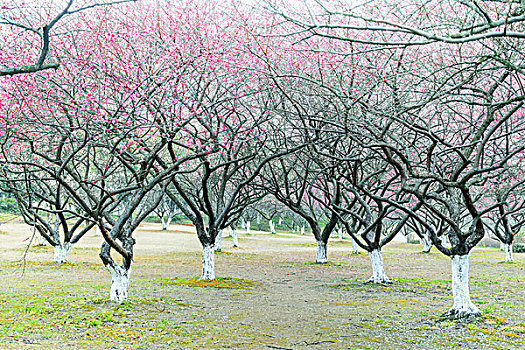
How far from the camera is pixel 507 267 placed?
22.0 metres

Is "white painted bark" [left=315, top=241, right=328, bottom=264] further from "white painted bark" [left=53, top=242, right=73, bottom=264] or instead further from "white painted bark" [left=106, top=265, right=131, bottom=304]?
"white painted bark" [left=106, top=265, right=131, bottom=304]

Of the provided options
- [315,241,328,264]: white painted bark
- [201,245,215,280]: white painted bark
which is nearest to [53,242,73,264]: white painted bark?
[201,245,215,280]: white painted bark

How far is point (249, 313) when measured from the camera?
32.5 ft

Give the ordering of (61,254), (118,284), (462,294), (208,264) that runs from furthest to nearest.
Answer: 1. (61,254)
2. (208,264)
3. (118,284)
4. (462,294)

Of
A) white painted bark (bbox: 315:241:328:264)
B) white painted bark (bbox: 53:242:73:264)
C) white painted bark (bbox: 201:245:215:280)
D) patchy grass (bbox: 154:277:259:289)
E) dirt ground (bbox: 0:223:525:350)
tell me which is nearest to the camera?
dirt ground (bbox: 0:223:525:350)

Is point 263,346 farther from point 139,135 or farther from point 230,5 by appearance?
point 230,5

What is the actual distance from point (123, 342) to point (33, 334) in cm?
143

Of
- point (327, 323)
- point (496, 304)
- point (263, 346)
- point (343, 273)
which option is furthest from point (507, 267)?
point (263, 346)

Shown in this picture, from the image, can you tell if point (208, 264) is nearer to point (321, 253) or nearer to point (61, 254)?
point (61, 254)

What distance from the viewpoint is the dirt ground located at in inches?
284

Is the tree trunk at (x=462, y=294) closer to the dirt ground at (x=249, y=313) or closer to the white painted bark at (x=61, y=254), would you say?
the dirt ground at (x=249, y=313)

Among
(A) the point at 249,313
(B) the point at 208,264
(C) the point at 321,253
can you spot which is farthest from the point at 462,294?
(C) the point at 321,253

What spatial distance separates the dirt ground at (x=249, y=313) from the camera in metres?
7.20

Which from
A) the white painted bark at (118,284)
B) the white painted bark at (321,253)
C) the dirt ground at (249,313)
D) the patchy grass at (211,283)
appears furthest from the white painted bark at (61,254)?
the white painted bark at (321,253)
